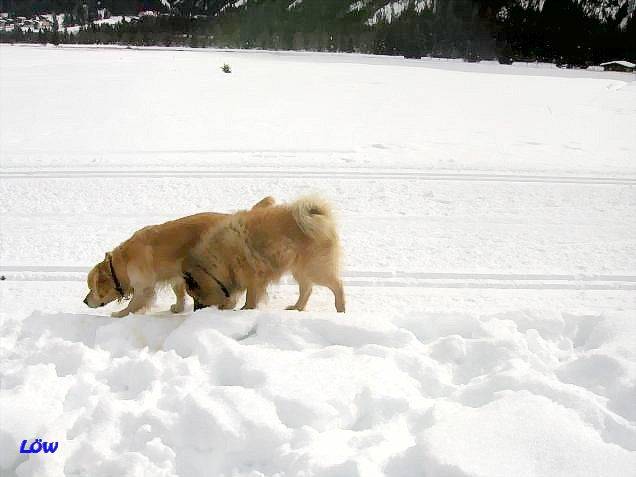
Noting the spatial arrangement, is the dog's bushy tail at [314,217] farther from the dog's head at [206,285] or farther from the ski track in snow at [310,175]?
the ski track in snow at [310,175]

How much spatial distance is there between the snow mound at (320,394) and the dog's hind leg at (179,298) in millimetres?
495

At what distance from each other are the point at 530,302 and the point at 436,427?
224cm

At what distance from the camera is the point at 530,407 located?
9.77 feet

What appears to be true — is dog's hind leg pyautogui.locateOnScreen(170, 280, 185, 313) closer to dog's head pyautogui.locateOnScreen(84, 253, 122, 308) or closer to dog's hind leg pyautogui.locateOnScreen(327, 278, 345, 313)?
dog's head pyautogui.locateOnScreen(84, 253, 122, 308)

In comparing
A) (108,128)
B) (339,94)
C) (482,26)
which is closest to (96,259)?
(108,128)

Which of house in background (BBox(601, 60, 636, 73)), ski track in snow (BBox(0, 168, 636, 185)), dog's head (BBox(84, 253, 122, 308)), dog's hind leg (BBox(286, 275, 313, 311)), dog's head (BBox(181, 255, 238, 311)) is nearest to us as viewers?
dog's head (BBox(181, 255, 238, 311))

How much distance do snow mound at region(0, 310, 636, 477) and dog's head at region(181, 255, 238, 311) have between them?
0.22 m

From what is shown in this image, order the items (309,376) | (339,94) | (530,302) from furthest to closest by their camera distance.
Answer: (339,94), (530,302), (309,376)

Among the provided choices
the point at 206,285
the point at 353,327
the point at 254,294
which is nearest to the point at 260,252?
the point at 254,294

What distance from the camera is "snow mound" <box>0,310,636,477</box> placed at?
9.02 feet

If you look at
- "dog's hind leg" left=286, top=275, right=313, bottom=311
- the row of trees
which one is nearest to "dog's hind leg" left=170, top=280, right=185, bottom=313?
"dog's hind leg" left=286, top=275, right=313, bottom=311

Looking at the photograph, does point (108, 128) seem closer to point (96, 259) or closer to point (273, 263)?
point (96, 259)

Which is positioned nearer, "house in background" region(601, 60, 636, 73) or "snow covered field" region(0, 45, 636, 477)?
"snow covered field" region(0, 45, 636, 477)

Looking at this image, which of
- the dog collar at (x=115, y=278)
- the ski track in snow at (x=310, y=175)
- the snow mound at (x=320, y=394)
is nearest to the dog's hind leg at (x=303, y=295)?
the snow mound at (x=320, y=394)
